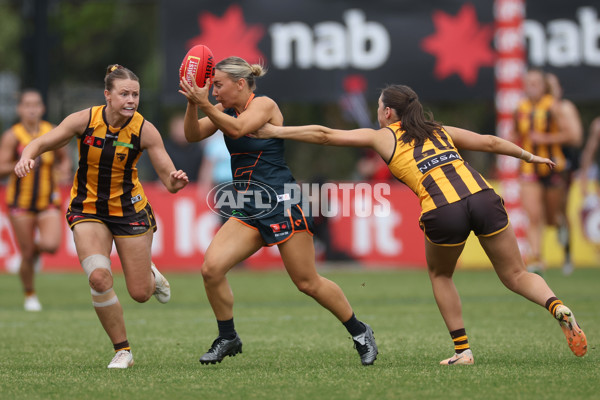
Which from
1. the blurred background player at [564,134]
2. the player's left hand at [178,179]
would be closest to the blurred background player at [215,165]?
the blurred background player at [564,134]

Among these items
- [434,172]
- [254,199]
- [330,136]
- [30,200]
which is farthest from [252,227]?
[30,200]

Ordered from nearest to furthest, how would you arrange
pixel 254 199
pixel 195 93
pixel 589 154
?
pixel 195 93 < pixel 254 199 < pixel 589 154

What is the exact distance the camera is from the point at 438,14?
17.2 metres

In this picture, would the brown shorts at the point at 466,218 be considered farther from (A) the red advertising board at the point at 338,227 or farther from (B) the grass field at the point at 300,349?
(A) the red advertising board at the point at 338,227

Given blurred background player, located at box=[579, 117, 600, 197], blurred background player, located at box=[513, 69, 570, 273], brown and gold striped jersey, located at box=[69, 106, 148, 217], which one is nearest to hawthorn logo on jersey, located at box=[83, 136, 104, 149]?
brown and gold striped jersey, located at box=[69, 106, 148, 217]

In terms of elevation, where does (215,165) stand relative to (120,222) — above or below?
above

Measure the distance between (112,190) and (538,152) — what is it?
7319 mm

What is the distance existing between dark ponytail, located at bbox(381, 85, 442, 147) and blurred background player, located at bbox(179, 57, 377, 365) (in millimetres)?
763

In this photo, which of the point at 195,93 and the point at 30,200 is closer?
the point at 195,93

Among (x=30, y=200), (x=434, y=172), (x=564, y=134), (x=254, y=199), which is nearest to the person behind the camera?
(x=434, y=172)

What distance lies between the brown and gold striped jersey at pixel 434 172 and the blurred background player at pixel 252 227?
777mm

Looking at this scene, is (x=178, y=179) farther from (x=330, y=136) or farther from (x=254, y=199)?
(x=330, y=136)

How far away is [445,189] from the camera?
21.8 ft

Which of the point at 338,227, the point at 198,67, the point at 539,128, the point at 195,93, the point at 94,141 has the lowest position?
the point at 338,227
